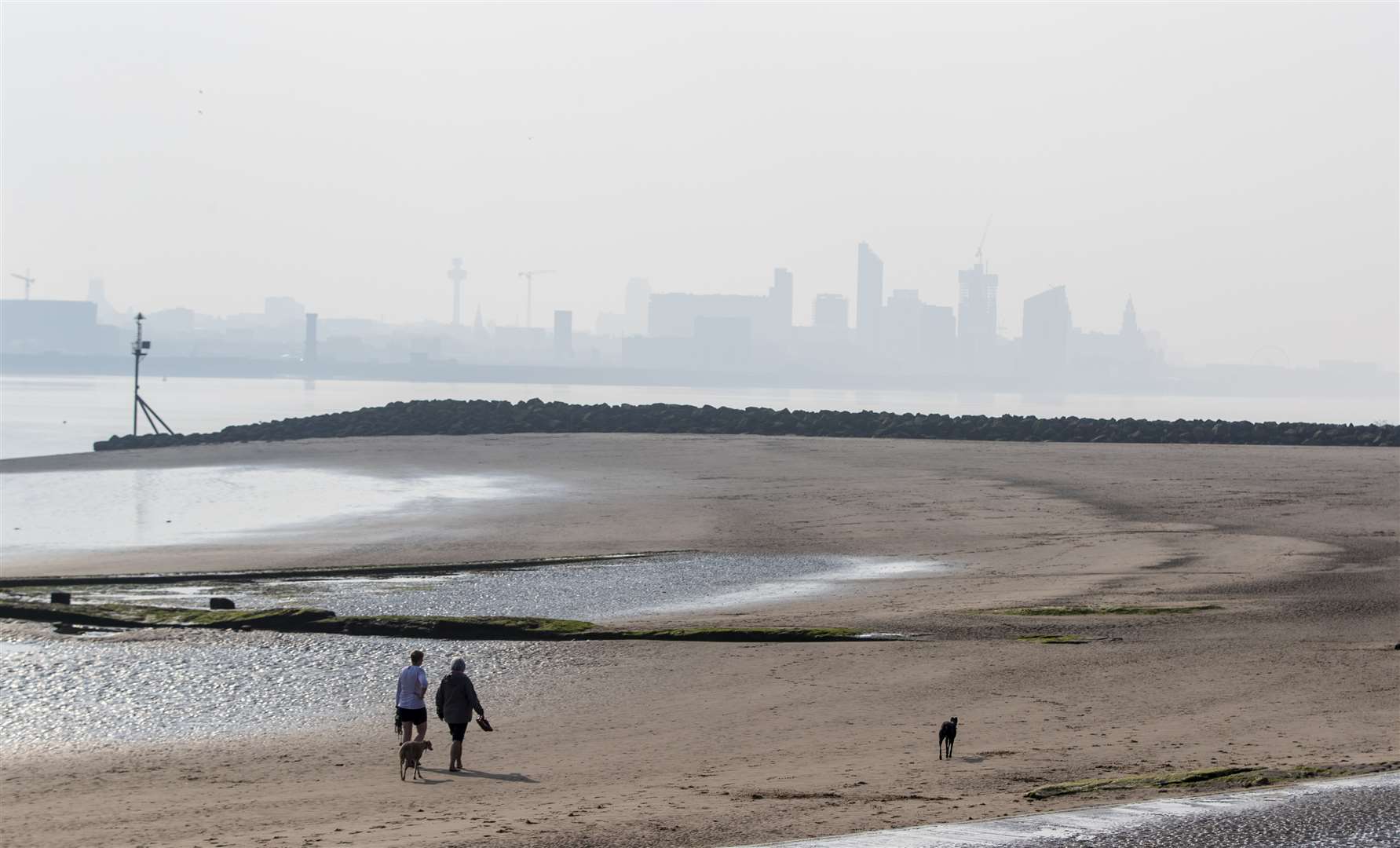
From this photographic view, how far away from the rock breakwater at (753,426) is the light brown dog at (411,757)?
47.2 m

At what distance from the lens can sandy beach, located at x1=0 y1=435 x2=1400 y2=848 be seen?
11.1 metres

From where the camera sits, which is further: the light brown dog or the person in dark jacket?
the person in dark jacket

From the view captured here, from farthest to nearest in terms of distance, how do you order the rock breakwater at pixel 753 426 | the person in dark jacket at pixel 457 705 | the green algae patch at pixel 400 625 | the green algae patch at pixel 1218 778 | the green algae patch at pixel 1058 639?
1. the rock breakwater at pixel 753 426
2. the green algae patch at pixel 400 625
3. the green algae patch at pixel 1058 639
4. the person in dark jacket at pixel 457 705
5. the green algae patch at pixel 1218 778

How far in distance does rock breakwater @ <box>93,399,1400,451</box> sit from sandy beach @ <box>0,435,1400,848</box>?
26.2m

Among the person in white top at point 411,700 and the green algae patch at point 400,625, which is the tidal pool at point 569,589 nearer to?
the green algae patch at point 400,625

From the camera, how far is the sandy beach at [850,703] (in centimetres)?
1109

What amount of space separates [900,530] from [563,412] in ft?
125

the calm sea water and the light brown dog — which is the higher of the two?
the calm sea water

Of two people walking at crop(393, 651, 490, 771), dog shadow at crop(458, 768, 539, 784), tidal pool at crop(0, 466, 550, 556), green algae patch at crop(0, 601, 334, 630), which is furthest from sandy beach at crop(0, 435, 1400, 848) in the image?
tidal pool at crop(0, 466, 550, 556)

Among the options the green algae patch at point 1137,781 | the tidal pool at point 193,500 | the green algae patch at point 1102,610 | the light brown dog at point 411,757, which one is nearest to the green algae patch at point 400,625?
the green algae patch at point 1102,610

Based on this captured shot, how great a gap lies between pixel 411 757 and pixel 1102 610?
34.3ft

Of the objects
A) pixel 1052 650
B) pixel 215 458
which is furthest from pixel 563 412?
pixel 1052 650

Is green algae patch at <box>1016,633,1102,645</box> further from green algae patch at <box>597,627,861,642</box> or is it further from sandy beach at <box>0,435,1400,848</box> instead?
green algae patch at <box>597,627,861,642</box>

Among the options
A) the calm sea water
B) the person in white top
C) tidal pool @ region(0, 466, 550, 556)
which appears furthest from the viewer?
the calm sea water
